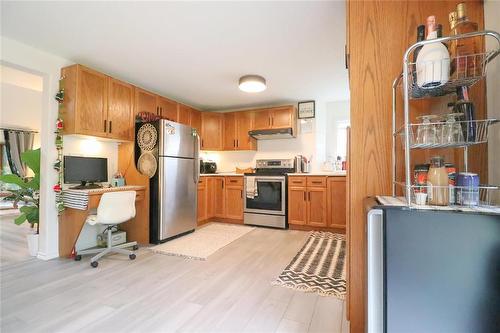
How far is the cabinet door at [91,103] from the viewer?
2.69 metres

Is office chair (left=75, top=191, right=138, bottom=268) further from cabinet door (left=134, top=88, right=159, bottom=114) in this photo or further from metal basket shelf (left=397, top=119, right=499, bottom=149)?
metal basket shelf (left=397, top=119, right=499, bottom=149)

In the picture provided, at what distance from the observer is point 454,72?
918mm

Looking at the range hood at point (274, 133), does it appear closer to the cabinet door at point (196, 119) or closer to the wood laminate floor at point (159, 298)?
the cabinet door at point (196, 119)

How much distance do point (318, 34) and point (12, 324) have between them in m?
3.25

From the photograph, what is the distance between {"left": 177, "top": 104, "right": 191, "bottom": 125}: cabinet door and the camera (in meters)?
4.27

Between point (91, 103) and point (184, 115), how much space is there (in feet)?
5.62

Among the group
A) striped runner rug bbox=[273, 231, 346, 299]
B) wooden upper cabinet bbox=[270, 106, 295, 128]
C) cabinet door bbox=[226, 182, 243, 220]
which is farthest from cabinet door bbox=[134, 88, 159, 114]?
striped runner rug bbox=[273, 231, 346, 299]

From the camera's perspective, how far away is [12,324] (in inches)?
60.1

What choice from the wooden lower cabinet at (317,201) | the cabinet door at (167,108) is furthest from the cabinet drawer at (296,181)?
the cabinet door at (167,108)

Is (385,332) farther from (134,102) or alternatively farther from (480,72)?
(134,102)

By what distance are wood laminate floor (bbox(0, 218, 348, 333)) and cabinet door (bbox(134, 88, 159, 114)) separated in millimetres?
2104

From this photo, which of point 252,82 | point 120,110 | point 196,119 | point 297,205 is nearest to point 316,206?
point 297,205

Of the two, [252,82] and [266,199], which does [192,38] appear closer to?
[252,82]

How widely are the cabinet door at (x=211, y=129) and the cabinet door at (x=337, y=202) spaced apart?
2348 millimetres
